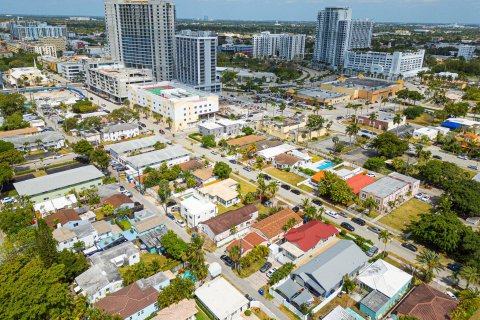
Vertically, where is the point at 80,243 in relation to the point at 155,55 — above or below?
Answer: below

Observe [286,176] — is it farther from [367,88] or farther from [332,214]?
[367,88]

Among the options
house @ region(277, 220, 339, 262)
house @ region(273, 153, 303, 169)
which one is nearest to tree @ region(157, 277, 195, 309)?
house @ region(277, 220, 339, 262)

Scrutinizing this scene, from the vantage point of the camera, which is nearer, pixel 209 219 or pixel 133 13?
pixel 209 219

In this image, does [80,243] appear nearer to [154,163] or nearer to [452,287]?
[154,163]

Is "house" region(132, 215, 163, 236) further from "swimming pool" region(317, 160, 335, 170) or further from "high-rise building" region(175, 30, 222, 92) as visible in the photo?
"high-rise building" region(175, 30, 222, 92)

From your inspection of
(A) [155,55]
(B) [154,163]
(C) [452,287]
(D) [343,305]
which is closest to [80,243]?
(B) [154,163]

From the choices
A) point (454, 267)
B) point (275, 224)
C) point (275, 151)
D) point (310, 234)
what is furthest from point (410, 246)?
point (275, 151)

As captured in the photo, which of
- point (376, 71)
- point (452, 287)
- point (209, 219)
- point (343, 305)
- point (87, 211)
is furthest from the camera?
point (376, 71)
